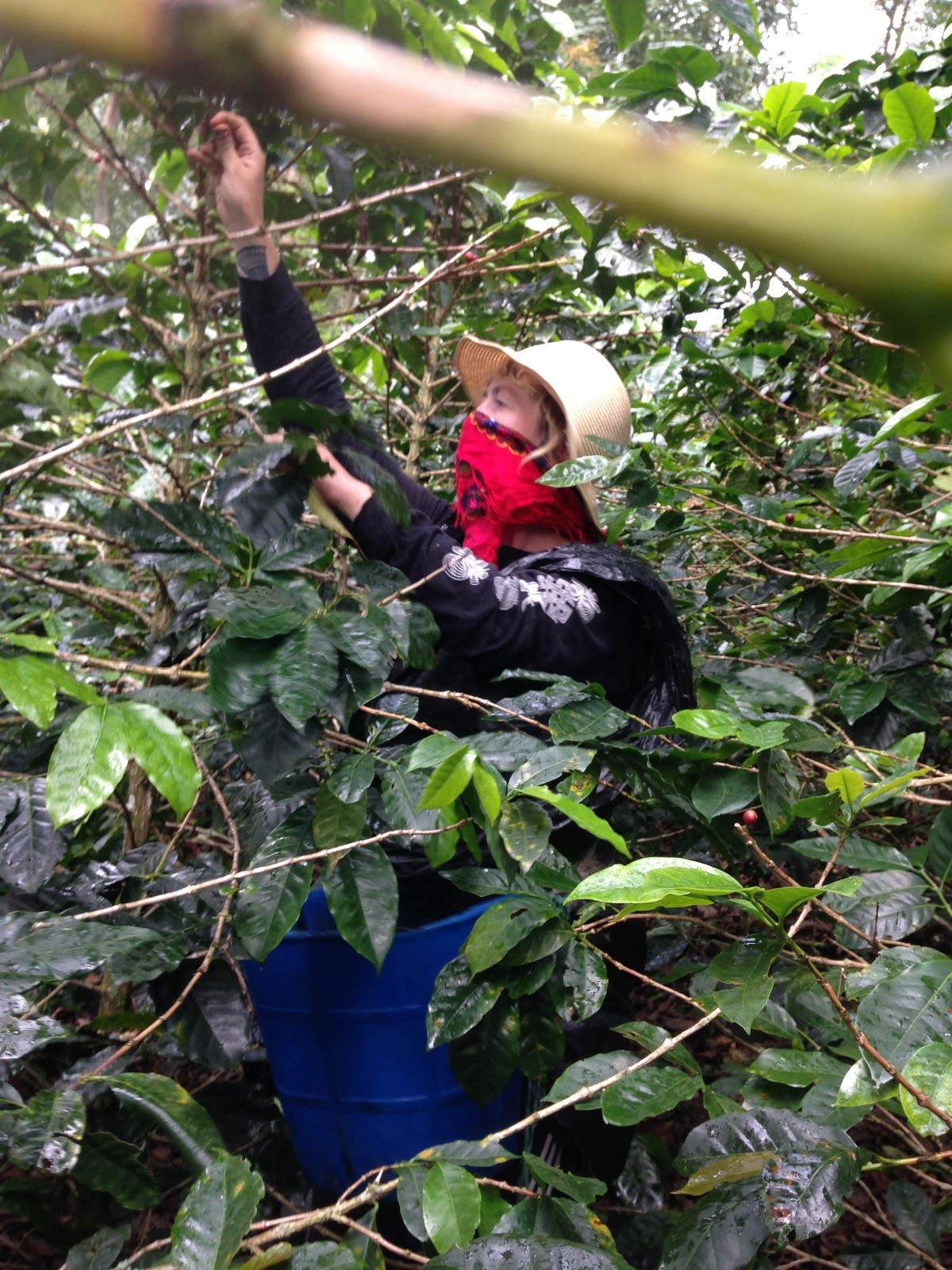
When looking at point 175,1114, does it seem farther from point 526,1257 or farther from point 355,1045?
point 355,1045

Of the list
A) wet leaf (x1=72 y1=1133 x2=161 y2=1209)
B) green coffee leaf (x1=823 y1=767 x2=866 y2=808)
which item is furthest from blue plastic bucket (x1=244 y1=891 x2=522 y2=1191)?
green coffee leaf (x1=823 y1=767 x2=866 y2=808)

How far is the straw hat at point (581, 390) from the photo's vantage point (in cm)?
185

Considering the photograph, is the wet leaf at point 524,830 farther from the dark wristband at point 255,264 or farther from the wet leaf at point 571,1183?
the dark wristband at point 255,264

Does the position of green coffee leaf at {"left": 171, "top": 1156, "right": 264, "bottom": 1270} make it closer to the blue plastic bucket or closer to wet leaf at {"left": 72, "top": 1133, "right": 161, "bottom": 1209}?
wet leaf at {"left": 72, "top": 1133, "right": 161, "bottom": 1209}

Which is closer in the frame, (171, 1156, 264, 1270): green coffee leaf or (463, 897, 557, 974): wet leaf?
(171, 1156, 264, 1270): green coffee leaf

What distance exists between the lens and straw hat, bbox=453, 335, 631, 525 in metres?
1.85

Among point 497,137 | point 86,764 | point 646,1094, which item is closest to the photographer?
point 497,137

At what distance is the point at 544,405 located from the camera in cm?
200

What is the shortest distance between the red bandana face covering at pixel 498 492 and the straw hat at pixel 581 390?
0.08 meters

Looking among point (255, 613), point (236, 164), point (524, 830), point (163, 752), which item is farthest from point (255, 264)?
point (524, 830)

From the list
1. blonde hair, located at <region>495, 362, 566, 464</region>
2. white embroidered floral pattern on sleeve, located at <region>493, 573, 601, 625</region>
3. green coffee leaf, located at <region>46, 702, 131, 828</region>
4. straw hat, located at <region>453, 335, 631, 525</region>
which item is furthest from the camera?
blonde hair, located at <region>495, 362, 566, 464</region>

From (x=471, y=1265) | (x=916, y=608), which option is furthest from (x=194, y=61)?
(x=916, y=608)

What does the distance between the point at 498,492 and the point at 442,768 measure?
3.61ft

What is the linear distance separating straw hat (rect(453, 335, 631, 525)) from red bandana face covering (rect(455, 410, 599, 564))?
0.27ft
